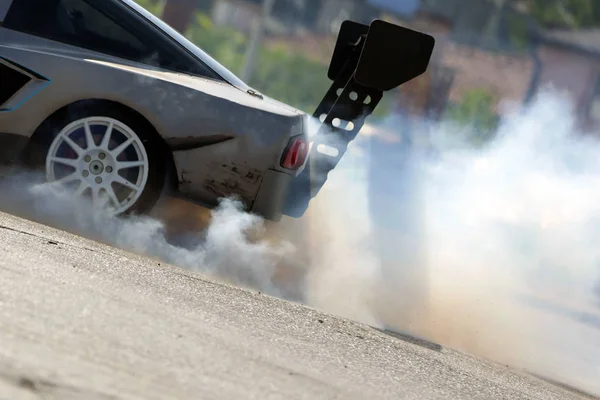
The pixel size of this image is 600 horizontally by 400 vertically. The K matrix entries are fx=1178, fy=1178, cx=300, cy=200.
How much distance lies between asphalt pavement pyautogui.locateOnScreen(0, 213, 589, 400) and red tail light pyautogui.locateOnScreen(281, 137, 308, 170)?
3.06 ft

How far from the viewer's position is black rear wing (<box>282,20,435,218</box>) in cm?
673

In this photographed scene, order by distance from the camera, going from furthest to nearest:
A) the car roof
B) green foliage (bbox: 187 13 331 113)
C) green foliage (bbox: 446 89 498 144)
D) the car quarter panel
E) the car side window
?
green foliage (bbox: 187 13 331 113) → green foliage (bbox: 446 89 498 144) → the car roof → the car side window → the car quarter panel

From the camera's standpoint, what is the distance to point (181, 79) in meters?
6.86

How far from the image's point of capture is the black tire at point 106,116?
6699 mm

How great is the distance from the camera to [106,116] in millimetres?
6699

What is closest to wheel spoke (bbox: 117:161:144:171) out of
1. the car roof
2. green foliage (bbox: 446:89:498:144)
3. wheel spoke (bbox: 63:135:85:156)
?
wheel spoke (bbox: 63:135:85:156)

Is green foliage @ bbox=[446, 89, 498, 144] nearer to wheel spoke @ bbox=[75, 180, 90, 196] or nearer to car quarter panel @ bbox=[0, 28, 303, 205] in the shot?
car quarter panel @ bbox=[0, 28, 303, 205]

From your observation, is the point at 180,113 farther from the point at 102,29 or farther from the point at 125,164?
the point at 102,29

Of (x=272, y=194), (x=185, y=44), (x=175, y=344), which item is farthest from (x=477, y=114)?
(x=175, y=344)

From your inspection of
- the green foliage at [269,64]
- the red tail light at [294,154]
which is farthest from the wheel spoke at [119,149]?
the green foliage at [269,64]

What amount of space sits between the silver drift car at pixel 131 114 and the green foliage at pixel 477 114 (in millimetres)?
6482

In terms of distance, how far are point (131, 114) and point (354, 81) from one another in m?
1.33

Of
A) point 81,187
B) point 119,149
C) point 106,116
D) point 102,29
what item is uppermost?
point 102,29

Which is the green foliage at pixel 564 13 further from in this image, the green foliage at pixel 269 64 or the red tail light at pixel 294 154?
the red tail light at pixel 294 154
